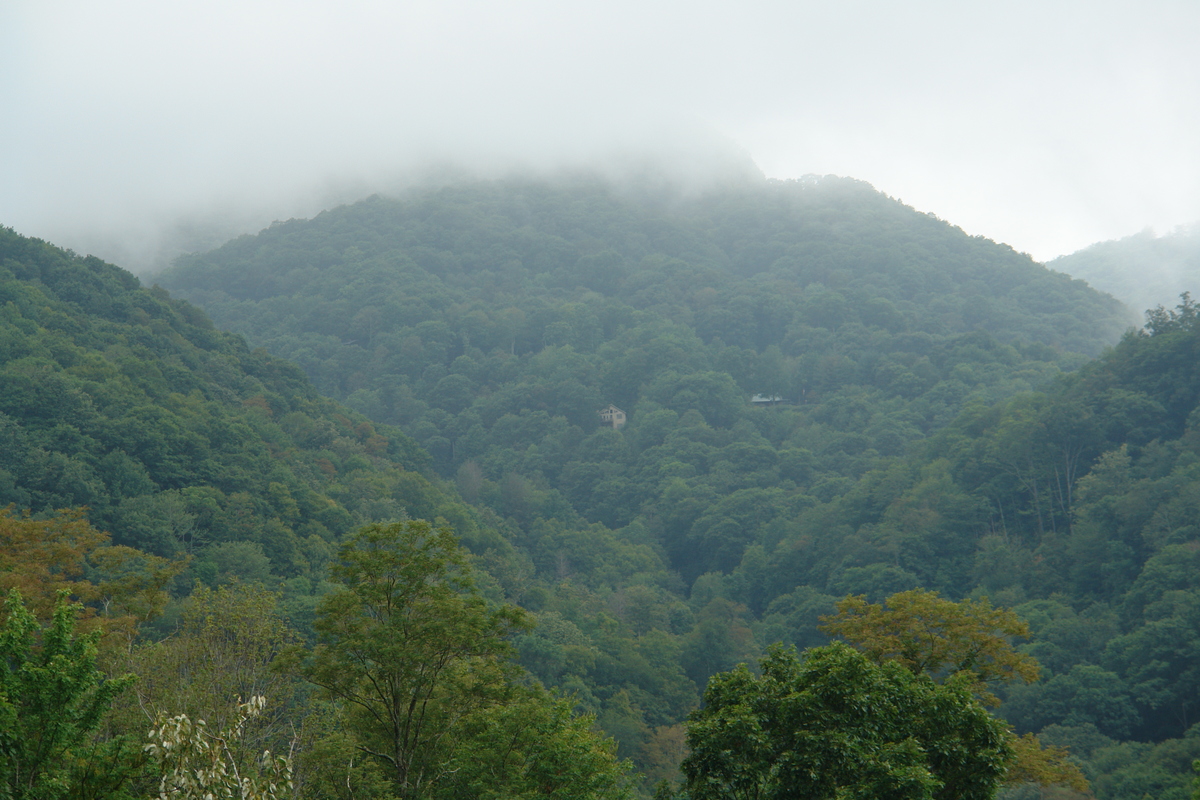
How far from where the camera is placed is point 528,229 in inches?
5669

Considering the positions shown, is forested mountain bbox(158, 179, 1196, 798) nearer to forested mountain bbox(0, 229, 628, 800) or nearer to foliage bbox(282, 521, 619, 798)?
forested mountain bbox(0, 229, 628, 800)

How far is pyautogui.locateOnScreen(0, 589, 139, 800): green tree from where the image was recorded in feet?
32.8

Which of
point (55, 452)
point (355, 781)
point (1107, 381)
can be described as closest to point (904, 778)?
point (355, 781)

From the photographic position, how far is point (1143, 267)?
15900 centimetres

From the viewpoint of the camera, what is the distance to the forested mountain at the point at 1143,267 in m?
140

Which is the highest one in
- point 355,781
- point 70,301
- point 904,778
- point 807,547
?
point 70,301

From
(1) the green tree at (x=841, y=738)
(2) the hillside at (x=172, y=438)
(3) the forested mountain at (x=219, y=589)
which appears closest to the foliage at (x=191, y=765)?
(3) the forested mountain at (x=219, y=589)

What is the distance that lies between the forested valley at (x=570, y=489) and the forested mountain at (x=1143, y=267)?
3224 cm

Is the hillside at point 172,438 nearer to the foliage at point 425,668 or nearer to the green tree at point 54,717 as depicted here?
the foliage at point 425,668

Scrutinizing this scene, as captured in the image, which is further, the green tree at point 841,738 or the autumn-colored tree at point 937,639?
the autumn-colored tree at point 937,639

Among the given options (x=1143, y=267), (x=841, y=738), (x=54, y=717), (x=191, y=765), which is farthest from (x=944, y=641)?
(x=1143, y=267)

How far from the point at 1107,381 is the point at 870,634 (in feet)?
145

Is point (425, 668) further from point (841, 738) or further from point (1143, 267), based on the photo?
point (1143, 267)

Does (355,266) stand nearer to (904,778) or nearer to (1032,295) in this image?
(1032,295)
